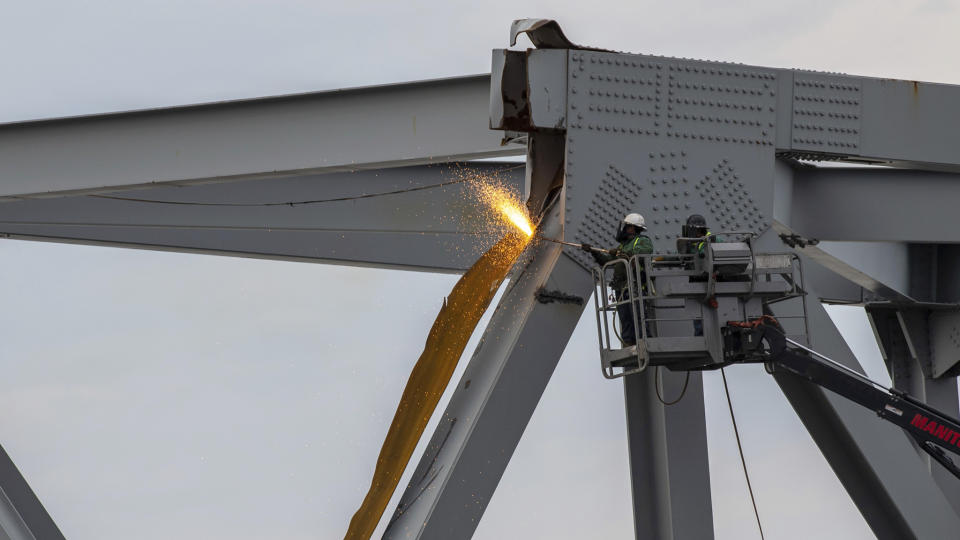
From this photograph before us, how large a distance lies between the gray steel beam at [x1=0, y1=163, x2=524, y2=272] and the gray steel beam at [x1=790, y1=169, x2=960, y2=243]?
10.4 feet

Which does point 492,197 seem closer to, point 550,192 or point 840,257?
point 840,257

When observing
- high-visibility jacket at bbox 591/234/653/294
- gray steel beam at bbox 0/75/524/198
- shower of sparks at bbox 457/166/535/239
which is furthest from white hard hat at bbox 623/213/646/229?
shower of sparks at bbox 457/166/535/239

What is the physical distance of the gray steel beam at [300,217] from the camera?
16562 mm

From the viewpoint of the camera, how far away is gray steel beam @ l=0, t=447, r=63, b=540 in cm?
1563

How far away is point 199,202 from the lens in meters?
16.6

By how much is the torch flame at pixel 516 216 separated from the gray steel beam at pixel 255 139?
605 millimetres

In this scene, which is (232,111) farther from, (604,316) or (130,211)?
(604,316)

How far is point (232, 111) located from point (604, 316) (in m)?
4.47

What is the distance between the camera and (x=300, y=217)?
16750mm

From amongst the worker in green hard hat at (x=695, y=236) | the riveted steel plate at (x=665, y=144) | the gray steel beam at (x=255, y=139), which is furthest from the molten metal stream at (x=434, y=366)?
the worker in green hard hat at (x=695, y=236)

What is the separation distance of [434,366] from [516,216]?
1.94 metres

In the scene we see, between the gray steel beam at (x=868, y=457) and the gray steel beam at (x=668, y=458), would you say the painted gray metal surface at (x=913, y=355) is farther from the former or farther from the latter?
the gray steel beam at (x=668, y=458)

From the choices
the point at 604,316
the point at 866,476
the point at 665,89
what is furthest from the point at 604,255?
the point at 866,476

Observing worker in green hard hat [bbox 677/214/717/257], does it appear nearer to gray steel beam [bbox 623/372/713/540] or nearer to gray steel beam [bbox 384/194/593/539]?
gray steel beam [bbox 384/194/593/539]
